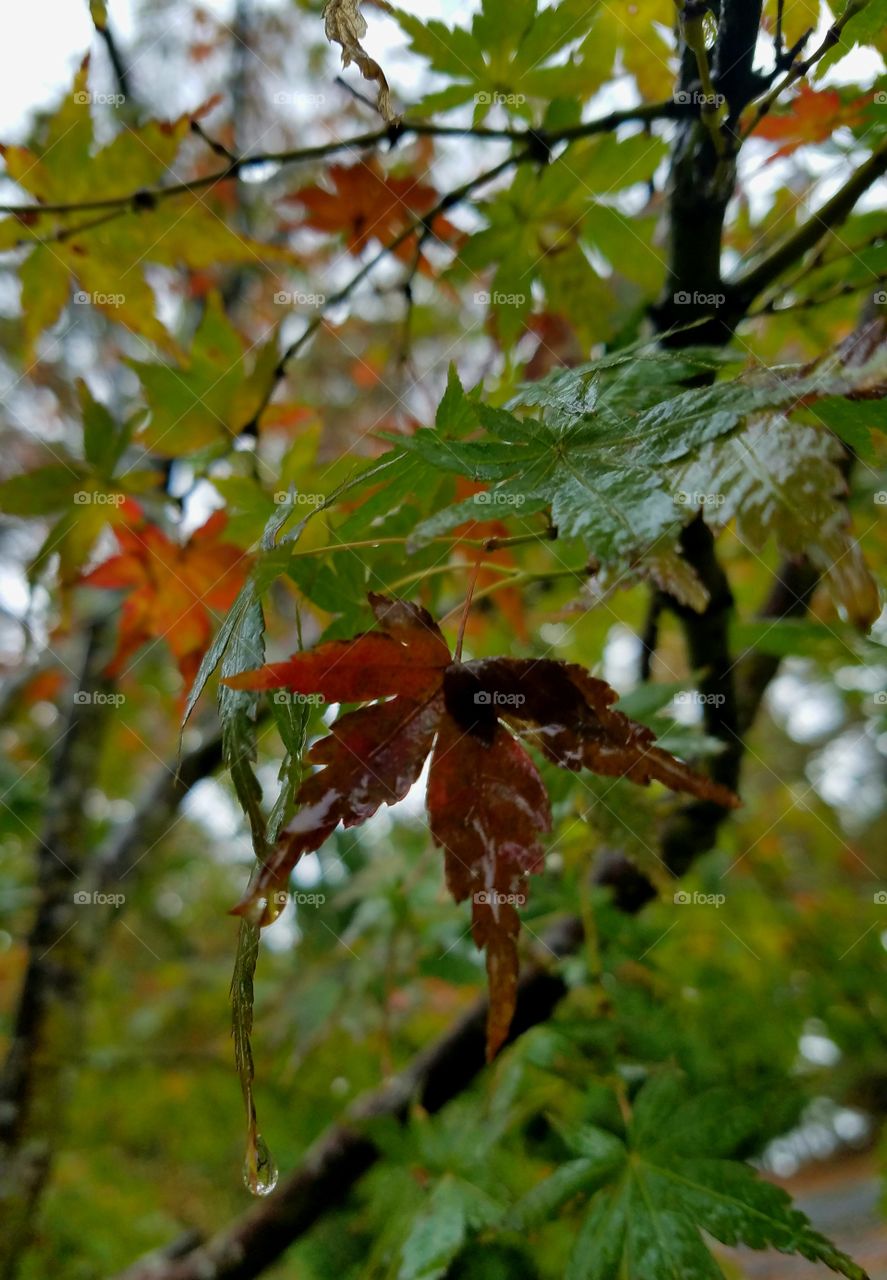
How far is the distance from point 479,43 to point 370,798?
65 centimetres

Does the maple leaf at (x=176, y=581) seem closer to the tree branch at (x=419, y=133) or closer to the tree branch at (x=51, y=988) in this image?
the tree branch at (x=419, y=133)

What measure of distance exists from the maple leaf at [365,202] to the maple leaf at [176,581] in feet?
1.17

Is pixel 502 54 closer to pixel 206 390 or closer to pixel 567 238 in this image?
pixel 567 238

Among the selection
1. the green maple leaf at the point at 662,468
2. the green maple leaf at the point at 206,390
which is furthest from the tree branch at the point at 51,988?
the green maple leaf at the point at 662,468

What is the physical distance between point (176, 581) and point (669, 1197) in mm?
657

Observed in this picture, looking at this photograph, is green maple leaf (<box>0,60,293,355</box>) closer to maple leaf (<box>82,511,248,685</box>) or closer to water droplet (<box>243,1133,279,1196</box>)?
maple leaf (<box>82,511,248,685</box>)

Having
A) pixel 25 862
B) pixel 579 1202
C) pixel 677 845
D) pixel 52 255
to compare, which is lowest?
pixel 579 1202

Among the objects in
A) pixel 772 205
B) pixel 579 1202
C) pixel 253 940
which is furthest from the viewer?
pixel 772 205

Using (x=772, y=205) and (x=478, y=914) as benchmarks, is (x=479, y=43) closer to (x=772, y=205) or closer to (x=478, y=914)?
(x=772, y=205)

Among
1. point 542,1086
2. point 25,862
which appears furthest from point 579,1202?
point 25,862

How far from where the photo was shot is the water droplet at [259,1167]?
0.41m

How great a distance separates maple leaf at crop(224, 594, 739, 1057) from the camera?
407 millimetres

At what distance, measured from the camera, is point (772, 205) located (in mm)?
965

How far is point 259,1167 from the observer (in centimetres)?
44
